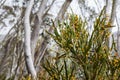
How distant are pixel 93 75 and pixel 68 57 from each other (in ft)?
0.81

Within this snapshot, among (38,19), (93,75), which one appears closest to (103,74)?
(93,75)

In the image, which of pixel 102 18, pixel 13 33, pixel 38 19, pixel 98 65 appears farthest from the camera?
pixel 13 33

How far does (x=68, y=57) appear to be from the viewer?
2.54 metres

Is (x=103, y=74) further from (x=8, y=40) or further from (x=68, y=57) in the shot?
(x=8, y=40)

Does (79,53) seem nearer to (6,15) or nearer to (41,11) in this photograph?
(41,11)

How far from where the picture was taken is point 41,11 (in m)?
4.74

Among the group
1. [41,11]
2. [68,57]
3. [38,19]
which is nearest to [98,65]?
[68,57]

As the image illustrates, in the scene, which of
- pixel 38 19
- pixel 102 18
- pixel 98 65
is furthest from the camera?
pixel 38 19

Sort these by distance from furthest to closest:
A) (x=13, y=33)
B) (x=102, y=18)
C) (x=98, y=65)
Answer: (x=13, y=33) < (x=102, y=18) < (x=98, y=65)

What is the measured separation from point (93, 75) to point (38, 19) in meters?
2.16

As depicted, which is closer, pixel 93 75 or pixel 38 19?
pixel 93 75

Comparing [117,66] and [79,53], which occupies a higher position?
[79,53]

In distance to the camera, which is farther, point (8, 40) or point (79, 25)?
point (8, 40)

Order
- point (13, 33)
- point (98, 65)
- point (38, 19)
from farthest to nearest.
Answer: point (13, 33)
point (38, 19)
point (98, 65)
